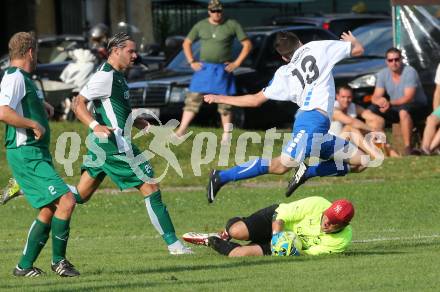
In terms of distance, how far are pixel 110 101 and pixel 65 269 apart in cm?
204

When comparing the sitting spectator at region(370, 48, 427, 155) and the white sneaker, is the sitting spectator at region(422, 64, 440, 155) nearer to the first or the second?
the sitting spectator at region(370, 48, 427, 155)

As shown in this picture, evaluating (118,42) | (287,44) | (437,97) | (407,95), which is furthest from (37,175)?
(407,95)

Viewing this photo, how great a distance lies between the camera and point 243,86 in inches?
999

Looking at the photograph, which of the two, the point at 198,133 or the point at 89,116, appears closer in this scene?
the point at 89,116

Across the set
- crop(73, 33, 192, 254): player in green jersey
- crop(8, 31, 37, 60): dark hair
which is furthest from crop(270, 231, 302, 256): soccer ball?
crop(8, 31, 37, 60): dark hair

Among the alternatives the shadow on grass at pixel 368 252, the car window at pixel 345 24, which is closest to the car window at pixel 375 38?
the car window at pixel 345 24

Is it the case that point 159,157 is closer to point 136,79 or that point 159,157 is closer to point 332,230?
point 136,79

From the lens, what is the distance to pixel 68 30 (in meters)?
47.1

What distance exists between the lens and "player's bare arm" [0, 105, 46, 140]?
38.0 feet

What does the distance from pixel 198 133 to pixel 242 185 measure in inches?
80.2

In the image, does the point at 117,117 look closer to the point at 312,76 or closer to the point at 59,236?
the point at 59,236

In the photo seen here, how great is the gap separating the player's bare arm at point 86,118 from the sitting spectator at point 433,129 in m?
9.57

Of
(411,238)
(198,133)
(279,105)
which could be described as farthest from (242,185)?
(411,238)

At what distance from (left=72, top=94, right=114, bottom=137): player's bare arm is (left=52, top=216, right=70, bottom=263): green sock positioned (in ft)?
3.58
